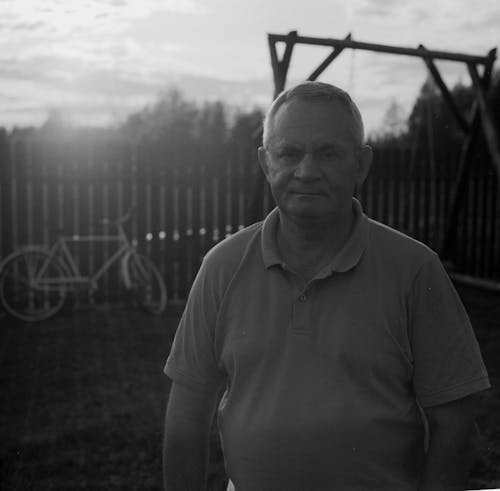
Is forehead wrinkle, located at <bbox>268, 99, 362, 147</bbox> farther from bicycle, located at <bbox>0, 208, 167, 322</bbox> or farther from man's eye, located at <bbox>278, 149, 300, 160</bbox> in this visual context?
bicycle, located at <bbox>0, 208, 167, 322</bbox>

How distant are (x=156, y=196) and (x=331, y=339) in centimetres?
721

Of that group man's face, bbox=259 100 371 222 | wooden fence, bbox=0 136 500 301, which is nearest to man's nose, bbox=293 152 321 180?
man's face, bbox=259 100 371 222

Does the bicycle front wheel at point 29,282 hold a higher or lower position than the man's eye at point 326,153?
lower

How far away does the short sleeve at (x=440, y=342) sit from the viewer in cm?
141

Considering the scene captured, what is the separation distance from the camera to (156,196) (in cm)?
849

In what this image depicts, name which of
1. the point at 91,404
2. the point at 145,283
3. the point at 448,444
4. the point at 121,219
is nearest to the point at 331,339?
the point at 448,444

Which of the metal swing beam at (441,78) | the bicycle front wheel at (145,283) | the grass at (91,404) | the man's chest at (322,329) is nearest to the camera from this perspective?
the man's chest at (322,329)

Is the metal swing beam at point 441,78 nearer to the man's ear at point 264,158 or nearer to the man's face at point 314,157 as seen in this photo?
the man's ear at point 264,158

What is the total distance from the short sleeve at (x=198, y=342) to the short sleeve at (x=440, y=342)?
0.37 meters

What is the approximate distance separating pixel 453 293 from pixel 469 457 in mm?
314

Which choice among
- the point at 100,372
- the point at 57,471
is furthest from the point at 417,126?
the point at 57,471

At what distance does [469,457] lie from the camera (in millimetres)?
1478

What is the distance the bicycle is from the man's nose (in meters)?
6.17

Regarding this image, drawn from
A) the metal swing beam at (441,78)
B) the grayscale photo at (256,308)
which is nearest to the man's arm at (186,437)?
the grayscale photo at (256,308)
